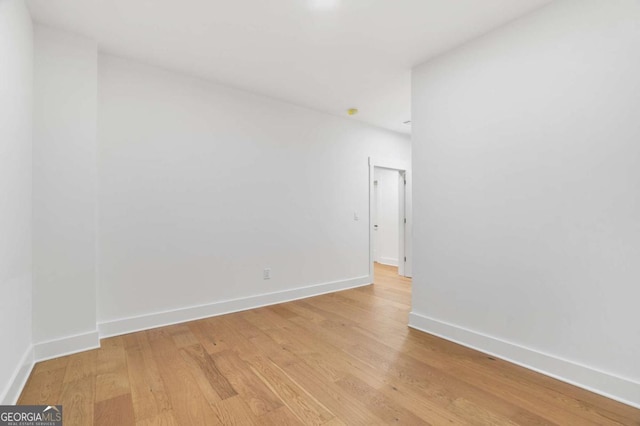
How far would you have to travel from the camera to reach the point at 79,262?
245 centimetres

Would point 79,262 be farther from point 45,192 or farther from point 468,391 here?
point 468,391

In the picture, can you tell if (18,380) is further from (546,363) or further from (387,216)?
(387,216)

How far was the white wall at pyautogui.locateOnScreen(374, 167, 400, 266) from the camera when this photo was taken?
Result: 6.68 meters

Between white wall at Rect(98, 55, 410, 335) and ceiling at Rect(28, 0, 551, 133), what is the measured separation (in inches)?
16.8

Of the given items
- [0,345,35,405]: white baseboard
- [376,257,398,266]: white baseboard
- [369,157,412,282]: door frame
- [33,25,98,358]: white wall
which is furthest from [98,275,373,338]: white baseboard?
[376,257,398,266]: white baseboard

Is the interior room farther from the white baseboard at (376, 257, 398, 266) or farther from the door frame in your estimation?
the white baseboard at (376, 257, 398, 266)

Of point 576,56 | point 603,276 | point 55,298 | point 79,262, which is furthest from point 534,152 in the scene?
point 55,298

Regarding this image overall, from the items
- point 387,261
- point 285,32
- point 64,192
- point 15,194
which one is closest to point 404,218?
point 387,261

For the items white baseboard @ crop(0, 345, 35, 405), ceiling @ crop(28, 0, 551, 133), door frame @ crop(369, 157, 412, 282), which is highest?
ceiling @ crop(28, 0, 551, 133)

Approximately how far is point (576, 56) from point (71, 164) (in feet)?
12.9

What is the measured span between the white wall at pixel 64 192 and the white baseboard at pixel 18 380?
0.19 m

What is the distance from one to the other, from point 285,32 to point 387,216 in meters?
5.11

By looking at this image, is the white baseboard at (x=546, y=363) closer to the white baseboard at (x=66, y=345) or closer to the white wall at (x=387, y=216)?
the white baseboard at (x=66, y=345)

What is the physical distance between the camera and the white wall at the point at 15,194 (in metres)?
1.63
